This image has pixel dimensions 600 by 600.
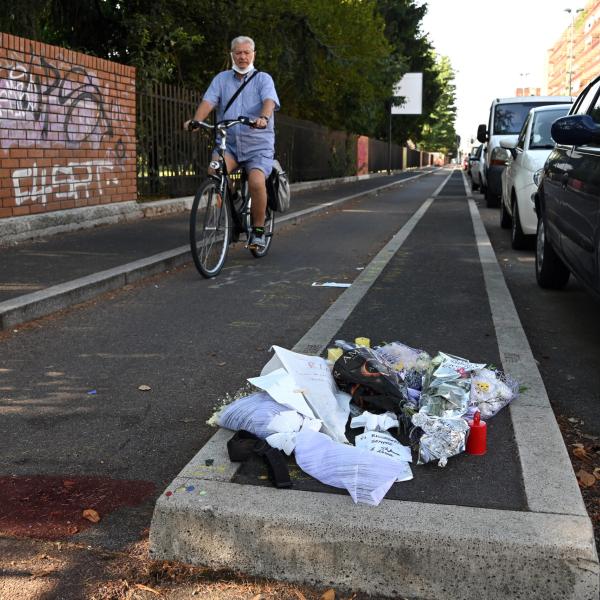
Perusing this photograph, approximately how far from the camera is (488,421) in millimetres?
3221

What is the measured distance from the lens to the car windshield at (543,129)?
367 inches

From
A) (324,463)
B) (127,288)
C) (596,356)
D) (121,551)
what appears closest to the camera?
(121,551)

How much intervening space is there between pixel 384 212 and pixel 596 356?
11.4 meters

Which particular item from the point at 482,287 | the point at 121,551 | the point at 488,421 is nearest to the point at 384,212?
the point at 482,287

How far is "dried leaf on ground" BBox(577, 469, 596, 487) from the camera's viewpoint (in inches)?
110

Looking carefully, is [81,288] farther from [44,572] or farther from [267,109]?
[44,572]

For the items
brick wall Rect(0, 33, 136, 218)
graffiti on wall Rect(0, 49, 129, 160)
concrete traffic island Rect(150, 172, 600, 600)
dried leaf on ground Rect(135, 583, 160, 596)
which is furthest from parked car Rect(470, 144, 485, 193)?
dried leaf on ground Rect(135, 583, 160, 596)

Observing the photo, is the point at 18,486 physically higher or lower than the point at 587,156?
lower

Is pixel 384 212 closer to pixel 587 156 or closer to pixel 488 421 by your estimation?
pixel 587 156

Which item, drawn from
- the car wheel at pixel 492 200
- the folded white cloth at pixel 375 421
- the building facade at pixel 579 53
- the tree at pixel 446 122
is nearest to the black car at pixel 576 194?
the folded white cloth at pixel 375 421

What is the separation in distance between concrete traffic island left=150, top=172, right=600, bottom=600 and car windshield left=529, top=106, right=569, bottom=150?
748cm

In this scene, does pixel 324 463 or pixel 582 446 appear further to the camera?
pixel 582 446

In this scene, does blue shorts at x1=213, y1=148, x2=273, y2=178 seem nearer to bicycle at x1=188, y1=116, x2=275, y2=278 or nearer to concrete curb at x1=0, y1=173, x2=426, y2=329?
bicycle at x1=188, y1=116, x2=275, y2=278

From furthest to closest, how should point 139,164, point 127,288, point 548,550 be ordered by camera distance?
point 139,164 < point 127,288 < point 548,550
